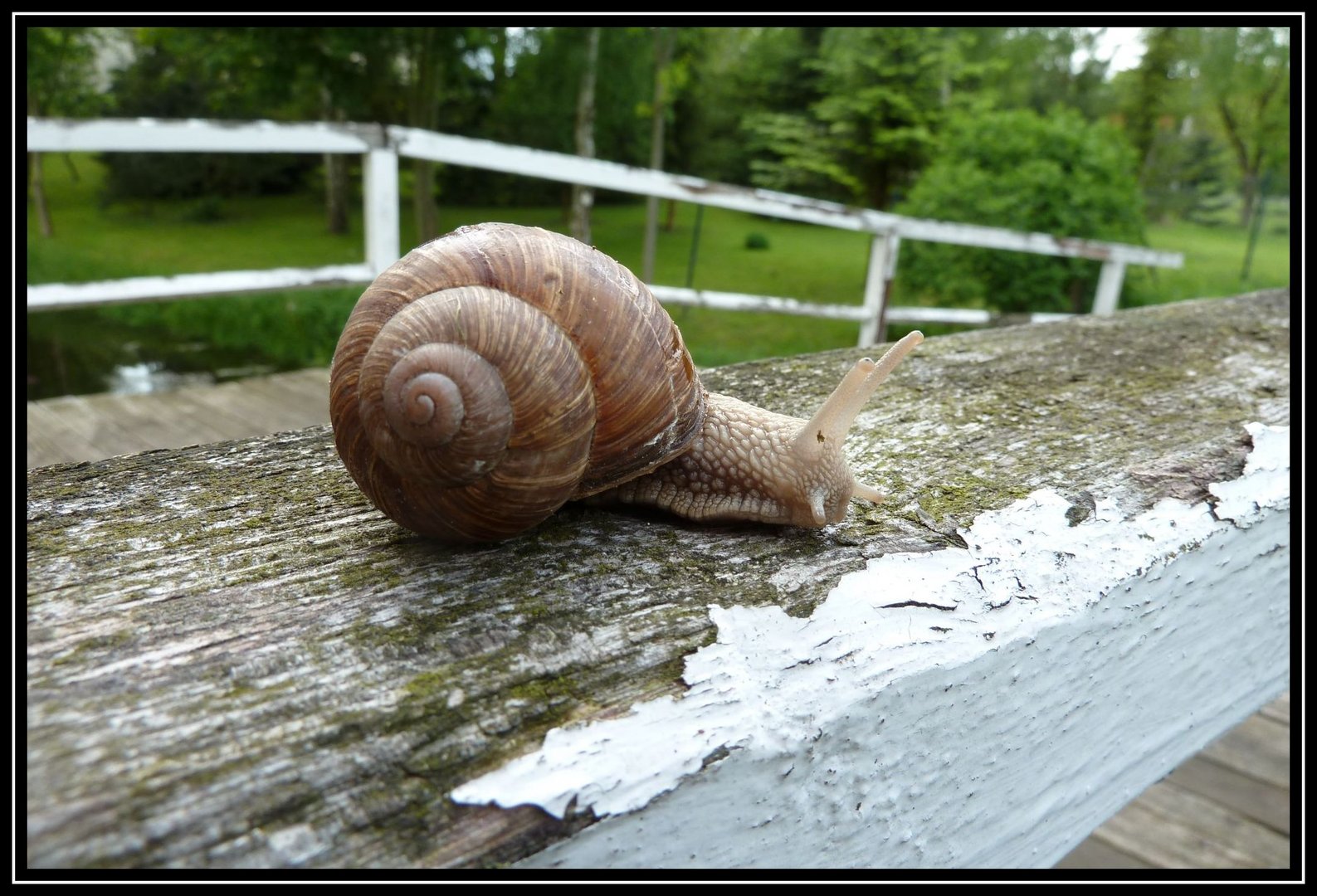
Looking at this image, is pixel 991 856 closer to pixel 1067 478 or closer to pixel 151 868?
pixel 1067 478

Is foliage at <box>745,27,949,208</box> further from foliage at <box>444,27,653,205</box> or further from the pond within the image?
the pond

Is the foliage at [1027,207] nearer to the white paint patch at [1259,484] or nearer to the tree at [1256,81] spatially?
the white paint patch at [1259,484]

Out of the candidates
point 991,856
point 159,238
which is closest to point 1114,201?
point 991,856

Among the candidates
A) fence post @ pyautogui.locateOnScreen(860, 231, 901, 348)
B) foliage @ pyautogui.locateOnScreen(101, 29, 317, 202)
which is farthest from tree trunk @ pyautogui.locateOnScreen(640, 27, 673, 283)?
fence post @ pyautogui.locateOnScreen(860, 231, 901, 348)

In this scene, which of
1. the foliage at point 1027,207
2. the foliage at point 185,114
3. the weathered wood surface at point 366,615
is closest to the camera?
the weathered wood surface at point 366,615

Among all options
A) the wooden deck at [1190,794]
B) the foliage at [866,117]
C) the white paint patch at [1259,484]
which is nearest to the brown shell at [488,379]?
the white paint patch at [1259,484]

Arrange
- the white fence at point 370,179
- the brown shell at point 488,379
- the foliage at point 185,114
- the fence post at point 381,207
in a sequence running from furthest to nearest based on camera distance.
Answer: the foliage at point 185,114 → the fence post at point 381,207 → the white fence at point 370,179 → the brown shell at point 488,379

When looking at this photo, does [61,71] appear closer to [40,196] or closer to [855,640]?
[40,196]
